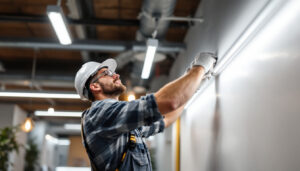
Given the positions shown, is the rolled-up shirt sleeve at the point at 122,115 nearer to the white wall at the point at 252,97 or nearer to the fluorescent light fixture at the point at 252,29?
the white wall at the point at 252,97

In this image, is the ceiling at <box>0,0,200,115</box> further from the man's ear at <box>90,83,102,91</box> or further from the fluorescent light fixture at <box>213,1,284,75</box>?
the man's ear at <box>90,83,102,91</box>

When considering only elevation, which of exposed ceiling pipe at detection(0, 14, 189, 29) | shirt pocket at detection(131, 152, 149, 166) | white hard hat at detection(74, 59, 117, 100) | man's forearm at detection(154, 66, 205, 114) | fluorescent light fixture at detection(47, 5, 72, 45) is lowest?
shirt pocket at detection(131, 152, 149, 166)

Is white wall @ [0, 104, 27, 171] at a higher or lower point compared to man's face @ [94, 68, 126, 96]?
higher

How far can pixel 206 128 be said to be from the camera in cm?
340

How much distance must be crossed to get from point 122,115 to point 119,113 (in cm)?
2

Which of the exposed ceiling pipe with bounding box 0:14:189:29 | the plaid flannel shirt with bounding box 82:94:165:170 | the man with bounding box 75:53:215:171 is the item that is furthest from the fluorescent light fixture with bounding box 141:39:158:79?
the plaid flannel shirt with bounding box 82:94:165:170

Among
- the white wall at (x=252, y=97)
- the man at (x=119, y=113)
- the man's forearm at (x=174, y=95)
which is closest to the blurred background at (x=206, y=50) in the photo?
the white wall at (x=252, y=97)

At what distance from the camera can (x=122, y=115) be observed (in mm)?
1602

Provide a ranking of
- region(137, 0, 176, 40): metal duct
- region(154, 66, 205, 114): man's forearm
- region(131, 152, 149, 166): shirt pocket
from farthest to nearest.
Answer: region(137, 0, 176, 40): metal duct < region(131, 152, 149, 166): shirt pocket < region(154, 66, 205, 114): man's forearm

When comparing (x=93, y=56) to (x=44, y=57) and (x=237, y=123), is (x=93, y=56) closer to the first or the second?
(x=44, y=57)

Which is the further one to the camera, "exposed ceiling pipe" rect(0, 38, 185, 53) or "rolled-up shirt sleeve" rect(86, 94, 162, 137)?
"exposed ceiling pipe" rect(0, 38, 185, 53)

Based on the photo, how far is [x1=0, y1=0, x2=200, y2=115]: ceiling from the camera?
15.6ft

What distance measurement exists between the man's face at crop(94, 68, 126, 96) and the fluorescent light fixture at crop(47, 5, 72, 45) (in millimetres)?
1266

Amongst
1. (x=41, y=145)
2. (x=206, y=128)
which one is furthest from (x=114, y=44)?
(x=41, y=145)
